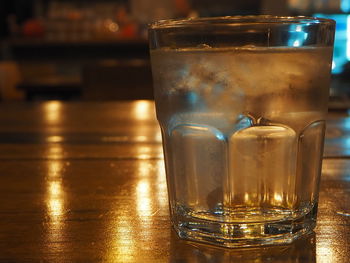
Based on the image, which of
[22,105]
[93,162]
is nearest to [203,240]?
[93,162]

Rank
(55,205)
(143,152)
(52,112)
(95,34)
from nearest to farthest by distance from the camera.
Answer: (55,205)
(143,152)
(52,112)
(95,34)

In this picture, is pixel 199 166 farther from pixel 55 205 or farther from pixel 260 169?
pixel 55 205

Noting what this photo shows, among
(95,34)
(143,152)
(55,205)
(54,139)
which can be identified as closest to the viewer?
(55,205)

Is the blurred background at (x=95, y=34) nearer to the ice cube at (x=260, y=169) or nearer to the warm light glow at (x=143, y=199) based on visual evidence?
the warm light glow at (x=143, y=199)

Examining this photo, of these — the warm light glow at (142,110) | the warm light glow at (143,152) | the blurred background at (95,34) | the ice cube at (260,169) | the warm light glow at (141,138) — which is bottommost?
the blurred background at (95,34)

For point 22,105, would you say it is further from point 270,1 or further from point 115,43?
point 270,1

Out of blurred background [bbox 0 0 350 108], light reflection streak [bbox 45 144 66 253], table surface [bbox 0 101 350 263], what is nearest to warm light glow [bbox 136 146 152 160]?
table surface [bbox 0 101 350 263]

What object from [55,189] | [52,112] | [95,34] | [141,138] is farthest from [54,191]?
[95,34]

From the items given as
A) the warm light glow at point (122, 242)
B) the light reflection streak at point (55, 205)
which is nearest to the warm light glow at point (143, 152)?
the light reflection streak at point (55, 205)
